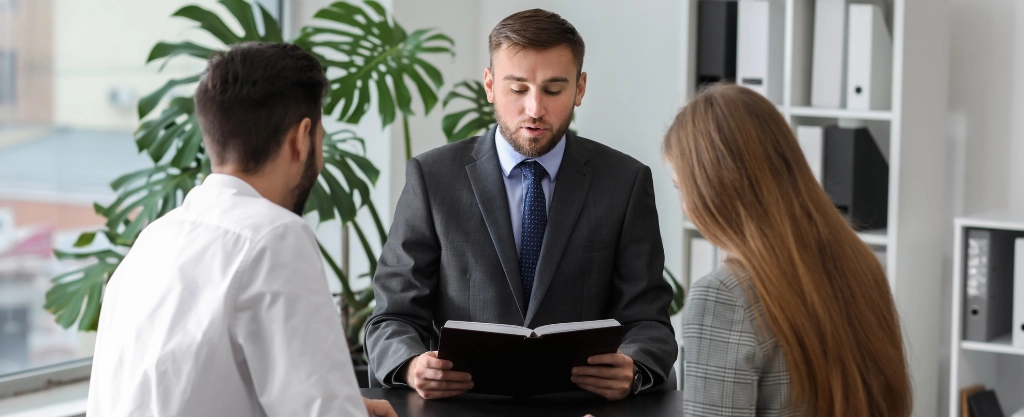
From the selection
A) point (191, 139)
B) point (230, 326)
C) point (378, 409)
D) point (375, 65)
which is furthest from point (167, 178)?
point (230, 326)

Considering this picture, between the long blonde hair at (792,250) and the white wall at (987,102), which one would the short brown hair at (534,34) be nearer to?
the long blonde hair at (792,250)

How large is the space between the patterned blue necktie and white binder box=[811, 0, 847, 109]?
1355mm

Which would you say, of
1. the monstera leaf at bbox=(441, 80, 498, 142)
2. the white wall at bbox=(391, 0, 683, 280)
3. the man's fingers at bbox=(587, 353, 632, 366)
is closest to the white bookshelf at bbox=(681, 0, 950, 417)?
the white wall at bbox=(391, 0, 683, 280)

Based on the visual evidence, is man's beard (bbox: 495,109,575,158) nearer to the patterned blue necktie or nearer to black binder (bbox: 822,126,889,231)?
the patterned blue necktie

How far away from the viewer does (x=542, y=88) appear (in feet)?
6.72

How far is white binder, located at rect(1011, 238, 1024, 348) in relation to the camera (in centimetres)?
286

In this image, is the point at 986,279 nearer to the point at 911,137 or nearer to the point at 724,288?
the point at 911,137

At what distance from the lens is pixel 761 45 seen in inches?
124

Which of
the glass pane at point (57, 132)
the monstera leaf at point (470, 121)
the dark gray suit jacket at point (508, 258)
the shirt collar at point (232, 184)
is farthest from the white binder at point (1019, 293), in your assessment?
the glass pane at point (57, 132)

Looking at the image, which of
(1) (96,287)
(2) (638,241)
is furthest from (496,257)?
(1) (96,287)

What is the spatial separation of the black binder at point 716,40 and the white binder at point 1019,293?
0.97m

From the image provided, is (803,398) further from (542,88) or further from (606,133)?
(606,133)

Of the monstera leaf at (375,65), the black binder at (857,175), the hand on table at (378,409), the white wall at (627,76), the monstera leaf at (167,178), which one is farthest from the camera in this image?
the white wall at (627,76)

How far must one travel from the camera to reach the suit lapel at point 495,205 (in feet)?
6.67
